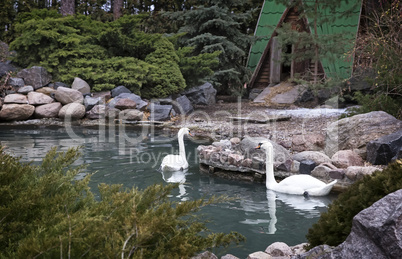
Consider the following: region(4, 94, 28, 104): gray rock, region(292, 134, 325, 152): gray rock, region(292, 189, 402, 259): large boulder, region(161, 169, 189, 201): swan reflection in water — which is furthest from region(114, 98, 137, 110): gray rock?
region(292, 189, 402, 259): large boulder

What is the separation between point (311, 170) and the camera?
691 centimetres

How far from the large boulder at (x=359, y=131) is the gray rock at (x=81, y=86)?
31.0 ft

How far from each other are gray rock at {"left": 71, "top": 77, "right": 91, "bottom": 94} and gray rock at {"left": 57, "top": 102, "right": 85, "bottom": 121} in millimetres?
1362

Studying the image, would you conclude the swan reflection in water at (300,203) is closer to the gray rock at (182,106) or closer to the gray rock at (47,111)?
the gray rock at (182,106)

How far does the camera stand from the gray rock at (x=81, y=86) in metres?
14.4

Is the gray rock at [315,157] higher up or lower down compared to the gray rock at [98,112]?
lower down

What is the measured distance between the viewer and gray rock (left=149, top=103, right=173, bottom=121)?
43.7 feet

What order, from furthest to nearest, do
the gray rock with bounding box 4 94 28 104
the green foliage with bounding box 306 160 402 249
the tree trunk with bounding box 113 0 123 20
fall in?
1. the tree trunk with bounding box 113 0 123 20
2. the gray rock with bounding box 4 94 28 104
3. the green foliage with bounding box 306 160 402 249

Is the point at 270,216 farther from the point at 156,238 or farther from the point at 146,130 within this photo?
the point at 146,130

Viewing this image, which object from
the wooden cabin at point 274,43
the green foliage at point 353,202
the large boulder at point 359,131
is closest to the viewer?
the green foliage at point 353,202

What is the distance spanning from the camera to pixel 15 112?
493 inches

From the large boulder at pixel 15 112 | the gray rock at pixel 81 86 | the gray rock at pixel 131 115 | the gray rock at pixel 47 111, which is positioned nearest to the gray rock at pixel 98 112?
the gray rock at pixel 131 115

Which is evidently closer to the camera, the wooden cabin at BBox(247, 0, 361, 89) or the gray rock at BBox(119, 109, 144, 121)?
the gray rock at BBox(119, 109, 144, 121)

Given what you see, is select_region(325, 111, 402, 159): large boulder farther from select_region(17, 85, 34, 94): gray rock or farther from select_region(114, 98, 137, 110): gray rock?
select_region(17, 85, 34, 94): gray rock
